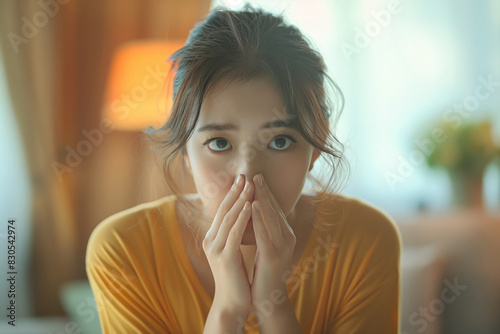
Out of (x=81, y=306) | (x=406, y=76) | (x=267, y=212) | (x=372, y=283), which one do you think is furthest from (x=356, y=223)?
(x=81, y=306)

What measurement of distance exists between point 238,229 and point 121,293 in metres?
0.19

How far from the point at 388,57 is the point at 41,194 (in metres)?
0.61

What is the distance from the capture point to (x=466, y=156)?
2.47ft

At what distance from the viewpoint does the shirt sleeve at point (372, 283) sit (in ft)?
1.93

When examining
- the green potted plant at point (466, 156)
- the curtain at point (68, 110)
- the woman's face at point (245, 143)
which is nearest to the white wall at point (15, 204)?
the curtain at point (68, 110)

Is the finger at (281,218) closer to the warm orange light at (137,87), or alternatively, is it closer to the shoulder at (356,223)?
the shoulder at (356,223)

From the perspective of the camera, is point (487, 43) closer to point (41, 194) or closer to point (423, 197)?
point (423, 197)

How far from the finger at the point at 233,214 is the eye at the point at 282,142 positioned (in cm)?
6

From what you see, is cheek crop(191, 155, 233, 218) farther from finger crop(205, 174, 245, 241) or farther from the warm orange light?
the warm orange light

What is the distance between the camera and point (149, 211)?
0.61 metres

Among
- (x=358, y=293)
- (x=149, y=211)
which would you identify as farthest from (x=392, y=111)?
(x=149, y=211)

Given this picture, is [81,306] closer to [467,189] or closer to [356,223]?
[356,223]

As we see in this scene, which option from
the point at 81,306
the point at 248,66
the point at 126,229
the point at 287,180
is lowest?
the point at 81,306

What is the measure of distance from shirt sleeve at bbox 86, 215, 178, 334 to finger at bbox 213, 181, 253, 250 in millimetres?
140
